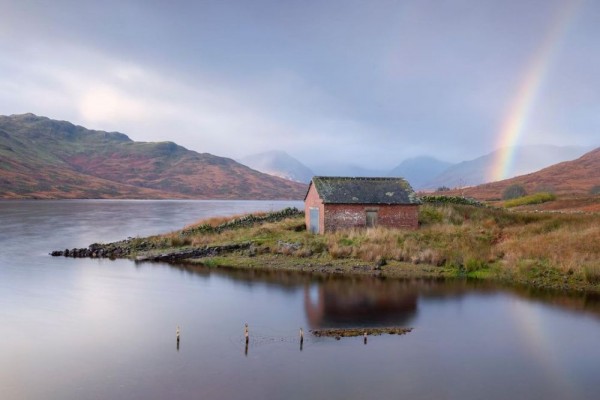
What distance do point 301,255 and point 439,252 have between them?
9.25 m

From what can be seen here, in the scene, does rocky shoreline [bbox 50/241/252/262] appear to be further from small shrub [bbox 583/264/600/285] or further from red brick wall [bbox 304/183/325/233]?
small shrub [bbox 583/264/600/285]

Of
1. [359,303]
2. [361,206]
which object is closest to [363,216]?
[361,206]

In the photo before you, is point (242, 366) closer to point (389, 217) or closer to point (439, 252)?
point (439, 252)

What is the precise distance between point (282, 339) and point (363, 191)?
22083 mm

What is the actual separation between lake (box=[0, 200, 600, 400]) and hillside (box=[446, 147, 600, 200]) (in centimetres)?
7881

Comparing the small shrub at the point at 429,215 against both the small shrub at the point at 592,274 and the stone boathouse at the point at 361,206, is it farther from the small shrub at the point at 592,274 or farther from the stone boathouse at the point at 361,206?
the small shrub at the point at 592,274

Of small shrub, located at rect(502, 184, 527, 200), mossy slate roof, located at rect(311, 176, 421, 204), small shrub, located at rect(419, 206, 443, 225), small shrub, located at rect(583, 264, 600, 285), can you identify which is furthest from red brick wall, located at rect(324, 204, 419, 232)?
small shrub, located at rect(502, 184, 527, 200)

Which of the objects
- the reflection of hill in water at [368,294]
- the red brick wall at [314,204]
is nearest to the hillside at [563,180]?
the red brick wall at [314,204]

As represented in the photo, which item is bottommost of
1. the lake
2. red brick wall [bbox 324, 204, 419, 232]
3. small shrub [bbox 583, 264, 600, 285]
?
the lake

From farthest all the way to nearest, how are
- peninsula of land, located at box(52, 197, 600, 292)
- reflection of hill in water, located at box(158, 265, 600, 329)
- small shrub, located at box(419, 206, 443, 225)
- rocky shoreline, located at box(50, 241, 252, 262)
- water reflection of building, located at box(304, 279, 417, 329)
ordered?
small shrub, located at box(419, 206, 443, 225) < rocky shoreline, located at box(50, 241, 252, 262) < peninsula of land, located at box(52, 197, 600, 292) < reflection of hill in water, located at box(158, 265, 600, 329) < water reflection of building, located at box(304, 279, 417, 329)

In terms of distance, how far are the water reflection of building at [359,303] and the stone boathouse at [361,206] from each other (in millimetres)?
9371

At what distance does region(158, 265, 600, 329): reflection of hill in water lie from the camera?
20.6 meters

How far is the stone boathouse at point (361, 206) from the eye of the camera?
3678cm

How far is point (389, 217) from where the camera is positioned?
37219 mm
